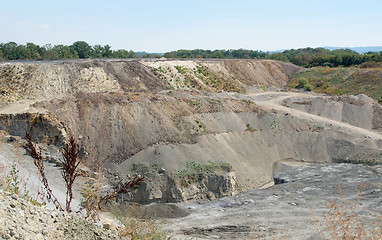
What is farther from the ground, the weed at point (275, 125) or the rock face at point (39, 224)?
the rock face at point (39, 224)

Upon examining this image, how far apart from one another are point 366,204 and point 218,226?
28.3ft

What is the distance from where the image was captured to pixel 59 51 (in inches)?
2817

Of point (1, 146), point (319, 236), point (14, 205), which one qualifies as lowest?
point (319, 236)

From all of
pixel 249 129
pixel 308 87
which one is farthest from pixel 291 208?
pixel 308 87

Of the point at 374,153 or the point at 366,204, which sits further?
the point at 374,153

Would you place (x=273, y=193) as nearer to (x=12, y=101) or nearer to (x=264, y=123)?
(x=264, y=123)

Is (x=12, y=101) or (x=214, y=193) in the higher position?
(x=12, y=101)

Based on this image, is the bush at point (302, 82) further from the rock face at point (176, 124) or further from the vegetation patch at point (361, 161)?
the vegetation patch at point (361, 161)

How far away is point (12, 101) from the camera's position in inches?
1200

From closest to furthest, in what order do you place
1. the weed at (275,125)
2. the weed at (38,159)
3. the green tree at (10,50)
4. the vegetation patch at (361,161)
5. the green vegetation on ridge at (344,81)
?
the weed at (38,159), the vegetation patch at (361,161), the weed at (275,125), the green vegetation on ridge at (344,81), the green tree at (10,50)

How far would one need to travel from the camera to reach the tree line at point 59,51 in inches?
2395

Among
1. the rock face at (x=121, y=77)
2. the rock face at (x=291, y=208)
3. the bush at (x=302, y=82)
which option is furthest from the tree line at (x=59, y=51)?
the rock face at (x=291, y=208)

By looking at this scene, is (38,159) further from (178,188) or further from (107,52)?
Answer: (107,52)

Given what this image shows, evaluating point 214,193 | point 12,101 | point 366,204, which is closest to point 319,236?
point 366,204
